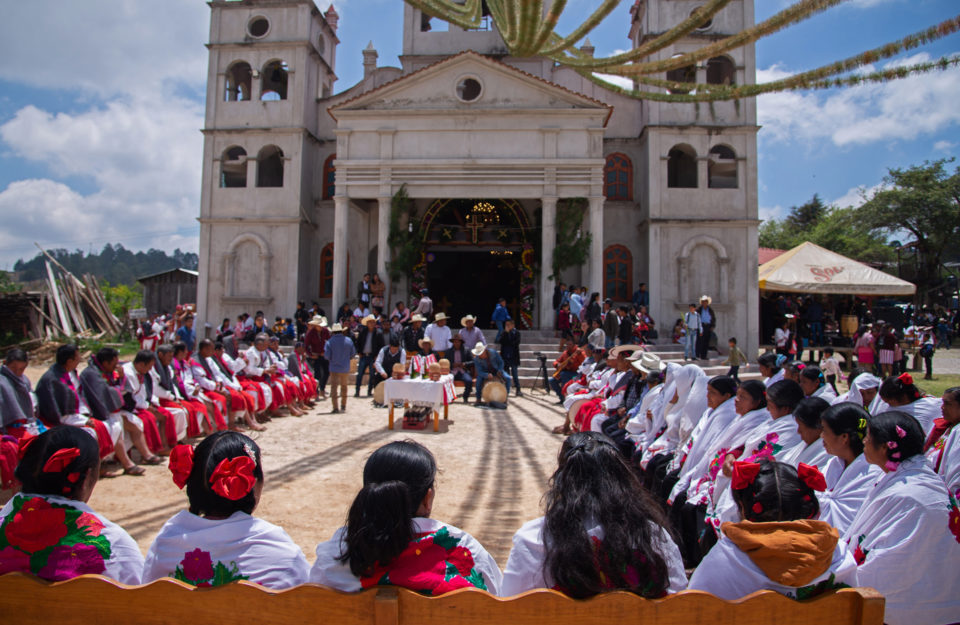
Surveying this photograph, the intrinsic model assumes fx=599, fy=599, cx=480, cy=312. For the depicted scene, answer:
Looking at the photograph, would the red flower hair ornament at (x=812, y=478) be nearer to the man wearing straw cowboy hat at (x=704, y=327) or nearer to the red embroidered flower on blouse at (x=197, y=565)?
the red embroidered flower on blouse at (x=197, y=565)

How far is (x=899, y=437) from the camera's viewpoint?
286cm

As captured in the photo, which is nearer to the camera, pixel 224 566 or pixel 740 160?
pixel 224 566

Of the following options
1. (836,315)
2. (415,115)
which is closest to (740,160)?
(836,315)

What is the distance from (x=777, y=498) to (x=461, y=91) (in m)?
18.0

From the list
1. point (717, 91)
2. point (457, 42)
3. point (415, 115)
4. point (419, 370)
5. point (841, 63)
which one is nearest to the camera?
point (841, 63)

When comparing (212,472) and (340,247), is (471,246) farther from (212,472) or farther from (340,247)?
(212,472)

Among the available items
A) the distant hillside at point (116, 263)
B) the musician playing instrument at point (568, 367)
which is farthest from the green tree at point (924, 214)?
the distant hillside at point (116, 263)

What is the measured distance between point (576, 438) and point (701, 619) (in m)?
0.75

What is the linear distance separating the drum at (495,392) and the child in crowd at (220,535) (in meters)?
9.20

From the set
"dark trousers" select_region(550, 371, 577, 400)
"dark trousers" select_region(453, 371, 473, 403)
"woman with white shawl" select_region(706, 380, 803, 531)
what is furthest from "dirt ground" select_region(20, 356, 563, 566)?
"woman with white shawl" select_region(706, 380, 803, 531)

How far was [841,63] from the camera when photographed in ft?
15.5

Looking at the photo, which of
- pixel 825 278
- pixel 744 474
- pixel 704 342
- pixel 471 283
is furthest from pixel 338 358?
pixel 825 278

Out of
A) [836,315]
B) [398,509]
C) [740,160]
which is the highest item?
[740,160]

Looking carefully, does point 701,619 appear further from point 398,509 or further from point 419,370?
point 419,370
